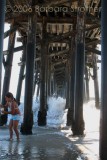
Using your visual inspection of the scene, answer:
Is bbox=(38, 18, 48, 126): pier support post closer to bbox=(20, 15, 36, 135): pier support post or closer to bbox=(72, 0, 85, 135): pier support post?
bbox=(20, 15, 36, 135): pier support post

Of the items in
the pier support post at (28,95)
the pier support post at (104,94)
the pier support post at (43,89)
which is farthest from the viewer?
the pier support post at (43,89)

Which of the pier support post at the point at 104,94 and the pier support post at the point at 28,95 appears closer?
the pier support post at the point at 104,94

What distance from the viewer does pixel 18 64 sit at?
15.0m

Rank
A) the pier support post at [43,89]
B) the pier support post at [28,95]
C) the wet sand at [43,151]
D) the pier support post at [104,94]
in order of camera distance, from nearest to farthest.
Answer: the pier support post at [104,94], the wet sand at [43,151], the pier support post at [28,95], the pier support post at [43,89]

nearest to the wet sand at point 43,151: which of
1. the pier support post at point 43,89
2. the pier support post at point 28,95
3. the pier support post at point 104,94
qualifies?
the pier support post at point 104,94

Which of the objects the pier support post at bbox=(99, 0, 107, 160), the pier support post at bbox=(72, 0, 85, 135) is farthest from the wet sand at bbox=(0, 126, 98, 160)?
the pier support post at bbox=(72, 0, 85, 135)

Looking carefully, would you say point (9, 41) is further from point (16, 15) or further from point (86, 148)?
point (86, 148)

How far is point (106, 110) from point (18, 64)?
10900 millimetres

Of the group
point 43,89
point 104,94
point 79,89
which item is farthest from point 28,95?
point 104,94

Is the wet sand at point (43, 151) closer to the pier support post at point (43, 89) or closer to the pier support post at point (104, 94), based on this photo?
the pier support post at point (104, 94)

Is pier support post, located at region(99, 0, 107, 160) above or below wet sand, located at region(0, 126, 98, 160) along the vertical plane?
above

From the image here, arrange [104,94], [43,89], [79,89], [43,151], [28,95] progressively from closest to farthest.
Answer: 1. [104,94]
2. [43,151]
3. [79,89]
4. [28,95]
5. [43,89]

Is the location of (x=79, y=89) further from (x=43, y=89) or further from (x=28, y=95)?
(x=43, y=89)

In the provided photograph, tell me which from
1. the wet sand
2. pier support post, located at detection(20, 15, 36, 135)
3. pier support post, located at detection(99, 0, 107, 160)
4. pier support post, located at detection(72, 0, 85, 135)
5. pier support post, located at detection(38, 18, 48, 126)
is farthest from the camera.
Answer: pier support post, located at detection(38, 18, 48, 126)
